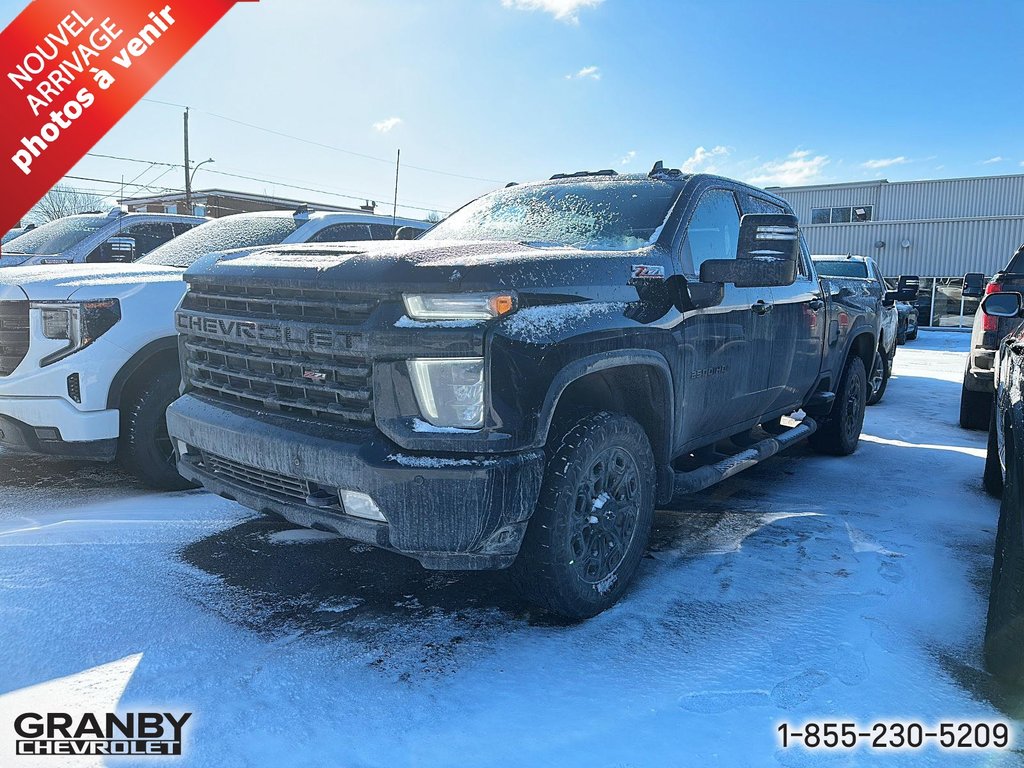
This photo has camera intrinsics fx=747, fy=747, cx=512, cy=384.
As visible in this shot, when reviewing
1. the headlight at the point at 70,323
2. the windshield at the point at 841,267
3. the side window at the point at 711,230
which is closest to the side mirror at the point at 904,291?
the windshield at the point at 841,267

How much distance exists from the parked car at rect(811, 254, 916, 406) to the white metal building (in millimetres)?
20235

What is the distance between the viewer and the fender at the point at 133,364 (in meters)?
4.35

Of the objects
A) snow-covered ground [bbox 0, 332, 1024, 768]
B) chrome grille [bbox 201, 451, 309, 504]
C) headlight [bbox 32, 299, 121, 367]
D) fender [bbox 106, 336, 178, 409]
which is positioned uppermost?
headlight [bbox 32, 299, 121, 367]

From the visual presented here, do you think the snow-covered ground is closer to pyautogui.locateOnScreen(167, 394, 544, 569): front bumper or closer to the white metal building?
pyautogui.locateOnScreen(167, 394, 544, 569): front bumper

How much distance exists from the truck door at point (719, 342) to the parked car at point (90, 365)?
10.0 feet

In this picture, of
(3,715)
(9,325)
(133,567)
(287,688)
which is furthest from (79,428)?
(287,688)

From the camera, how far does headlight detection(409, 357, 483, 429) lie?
2.51 meters

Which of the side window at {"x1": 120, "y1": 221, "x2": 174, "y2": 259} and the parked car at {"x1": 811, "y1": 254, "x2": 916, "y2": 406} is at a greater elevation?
the side window at {"x1": 120, "y1": 221, "x2": 174, "y2": 259}

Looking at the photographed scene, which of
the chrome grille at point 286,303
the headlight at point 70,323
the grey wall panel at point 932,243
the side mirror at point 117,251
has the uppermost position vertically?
the grey wall panel at point 932,243

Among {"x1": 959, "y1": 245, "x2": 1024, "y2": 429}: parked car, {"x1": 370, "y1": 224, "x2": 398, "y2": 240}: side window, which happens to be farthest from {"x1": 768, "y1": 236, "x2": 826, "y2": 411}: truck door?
{"x1": 370, "y1": 224, "x2": 398, "y2": 240}: side window

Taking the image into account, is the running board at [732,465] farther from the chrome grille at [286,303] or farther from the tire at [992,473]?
the chrome grille at [286,303]

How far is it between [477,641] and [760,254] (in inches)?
81.9

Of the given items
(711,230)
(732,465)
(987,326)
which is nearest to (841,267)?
(987,326)

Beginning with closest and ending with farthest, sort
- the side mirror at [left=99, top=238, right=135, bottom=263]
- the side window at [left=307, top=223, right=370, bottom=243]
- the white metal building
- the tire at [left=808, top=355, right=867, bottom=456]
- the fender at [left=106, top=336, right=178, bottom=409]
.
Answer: the fender at [left=106, top=336, right=178, bottom=409] < the side window at [left=307, top=223, right=370, bottom=243] < the tire at [left=808, top=355, right=867, bottom=456] < the side mirror at [left=99, top=238, right=135, bottom=263] < the white metal building
